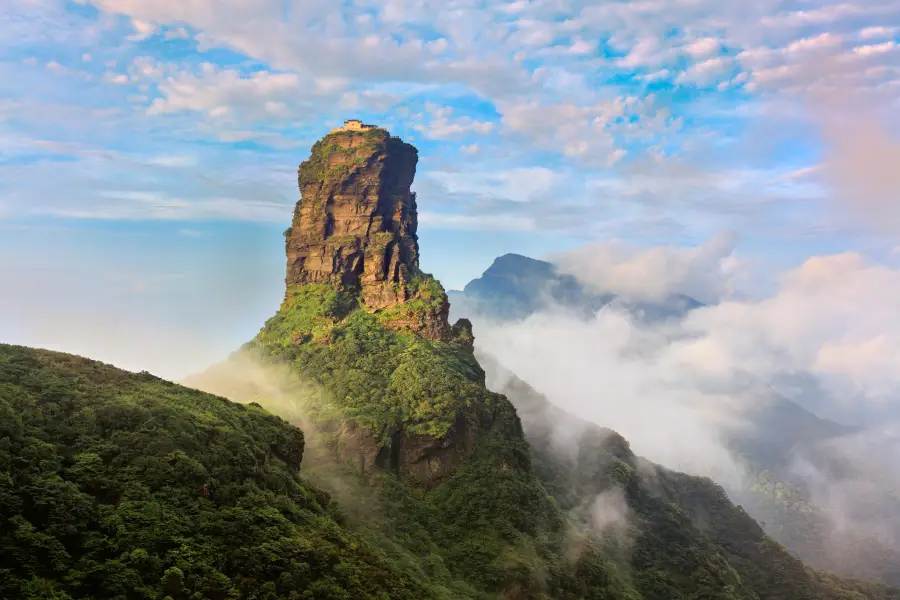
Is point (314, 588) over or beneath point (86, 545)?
beneath

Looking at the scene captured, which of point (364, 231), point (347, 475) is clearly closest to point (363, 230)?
point (364, 231)

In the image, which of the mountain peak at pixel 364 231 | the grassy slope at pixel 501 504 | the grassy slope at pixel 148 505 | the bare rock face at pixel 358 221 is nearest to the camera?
the grassy slope at pixel 148 505

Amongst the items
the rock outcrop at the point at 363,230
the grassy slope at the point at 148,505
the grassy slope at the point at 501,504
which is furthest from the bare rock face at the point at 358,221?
the grassy slope at the point at 148,505

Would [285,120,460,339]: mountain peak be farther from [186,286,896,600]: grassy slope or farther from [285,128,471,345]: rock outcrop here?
[186,286,896,600]: grassy slope

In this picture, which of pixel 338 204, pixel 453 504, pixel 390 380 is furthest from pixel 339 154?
pixel 453 504

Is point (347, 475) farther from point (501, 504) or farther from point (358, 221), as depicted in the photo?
point (358, 221)

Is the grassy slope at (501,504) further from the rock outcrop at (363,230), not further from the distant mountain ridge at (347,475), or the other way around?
the rock outcrop at (363,230)

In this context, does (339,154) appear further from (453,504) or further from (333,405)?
(453,504)

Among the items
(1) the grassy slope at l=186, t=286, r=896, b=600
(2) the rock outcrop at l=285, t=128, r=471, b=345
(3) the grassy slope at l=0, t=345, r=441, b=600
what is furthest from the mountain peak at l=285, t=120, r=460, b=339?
(3) the grassy slope at l=0, t=345, r=441, b=600
